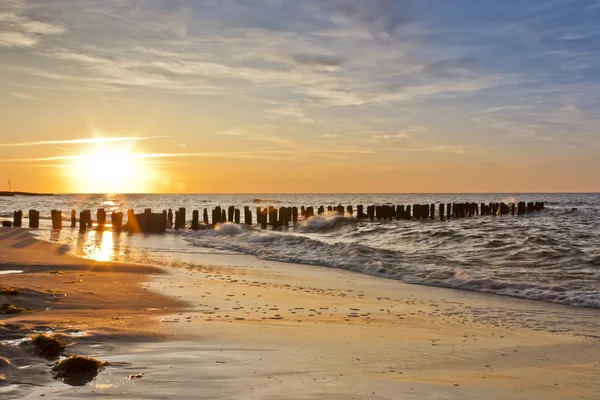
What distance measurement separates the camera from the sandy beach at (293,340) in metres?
4.37

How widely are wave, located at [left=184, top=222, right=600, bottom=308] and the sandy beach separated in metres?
0.67

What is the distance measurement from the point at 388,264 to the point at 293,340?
8.38 metres

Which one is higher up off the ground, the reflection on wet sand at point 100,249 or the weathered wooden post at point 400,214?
the weathered wooden post at point 400,214

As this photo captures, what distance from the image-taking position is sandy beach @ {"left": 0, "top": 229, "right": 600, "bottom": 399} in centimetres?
437

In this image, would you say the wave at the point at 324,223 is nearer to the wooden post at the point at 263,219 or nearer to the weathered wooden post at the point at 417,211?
the wooden post at the point at 263,219

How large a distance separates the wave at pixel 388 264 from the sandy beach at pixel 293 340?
0.67 meters

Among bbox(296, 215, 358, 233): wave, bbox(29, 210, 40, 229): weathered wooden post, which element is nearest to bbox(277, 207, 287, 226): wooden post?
bbox(296, 215, 358, 233): wave

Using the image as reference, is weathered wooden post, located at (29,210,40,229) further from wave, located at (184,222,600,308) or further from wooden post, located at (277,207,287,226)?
wooden post, located at (277,207,287,226)

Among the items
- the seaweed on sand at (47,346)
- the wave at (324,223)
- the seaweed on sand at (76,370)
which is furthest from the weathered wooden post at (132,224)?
the seaweed on sand at (76,370)

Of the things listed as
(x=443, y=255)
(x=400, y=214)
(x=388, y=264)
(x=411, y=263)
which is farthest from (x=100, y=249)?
(x=400, y=214)

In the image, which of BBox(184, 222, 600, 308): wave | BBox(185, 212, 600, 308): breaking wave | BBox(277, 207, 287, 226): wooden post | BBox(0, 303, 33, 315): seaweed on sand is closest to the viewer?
BBox(0, 303, 33, 315): seaweed on sand

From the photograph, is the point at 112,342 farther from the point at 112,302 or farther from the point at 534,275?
the point at 534,275

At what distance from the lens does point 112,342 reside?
5.47 m

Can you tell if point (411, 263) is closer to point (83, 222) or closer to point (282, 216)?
point (83, 222)
